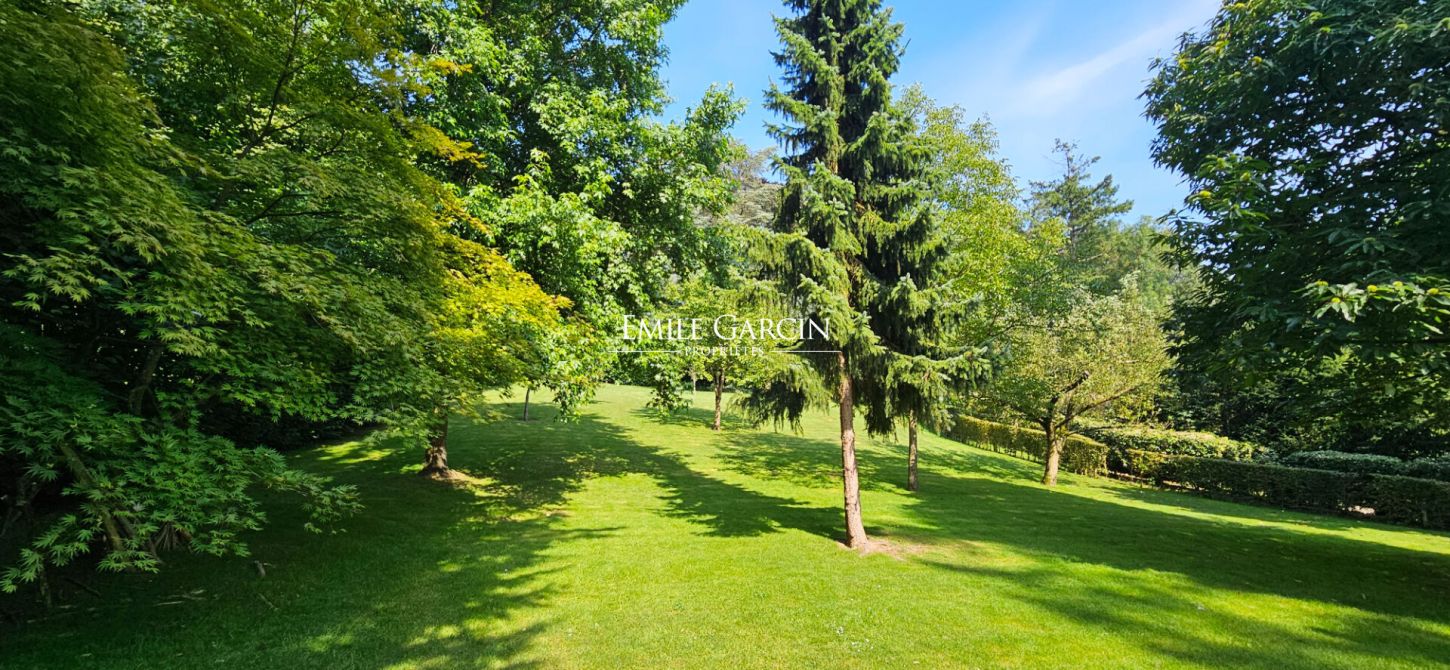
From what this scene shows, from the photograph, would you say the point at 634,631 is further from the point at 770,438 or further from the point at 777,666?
the point at 770,438

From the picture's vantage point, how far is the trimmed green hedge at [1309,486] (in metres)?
13.2

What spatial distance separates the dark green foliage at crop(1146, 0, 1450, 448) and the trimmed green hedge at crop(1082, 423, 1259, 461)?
11348 mm

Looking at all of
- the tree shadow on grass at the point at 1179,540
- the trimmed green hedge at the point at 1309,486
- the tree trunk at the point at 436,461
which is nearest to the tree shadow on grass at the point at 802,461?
the tree shadow on grass at the point at 1179,540

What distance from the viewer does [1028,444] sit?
2409 cm

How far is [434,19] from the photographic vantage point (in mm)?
9578

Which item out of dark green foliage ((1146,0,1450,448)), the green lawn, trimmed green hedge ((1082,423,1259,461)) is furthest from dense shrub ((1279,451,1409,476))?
dark green foliage ((1146,0,1450,448))

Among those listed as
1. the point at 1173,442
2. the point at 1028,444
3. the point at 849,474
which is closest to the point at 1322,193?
the point at 849,474

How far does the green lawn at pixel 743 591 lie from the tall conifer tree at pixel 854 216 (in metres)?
2.46

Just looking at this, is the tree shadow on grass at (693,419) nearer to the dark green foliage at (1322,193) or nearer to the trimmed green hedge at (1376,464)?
the dark green foliage at (1322,193)

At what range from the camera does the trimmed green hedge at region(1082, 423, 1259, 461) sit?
61.5 feet

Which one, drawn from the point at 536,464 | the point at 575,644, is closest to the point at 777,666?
the point at 575,644

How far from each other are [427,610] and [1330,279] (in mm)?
12147

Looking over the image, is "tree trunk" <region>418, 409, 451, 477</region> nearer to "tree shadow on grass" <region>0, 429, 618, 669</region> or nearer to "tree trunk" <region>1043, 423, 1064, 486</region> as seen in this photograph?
A: "tree shadow on grass" <region>0, 429, 618, 669</region>

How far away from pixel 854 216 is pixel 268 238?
799 cm
